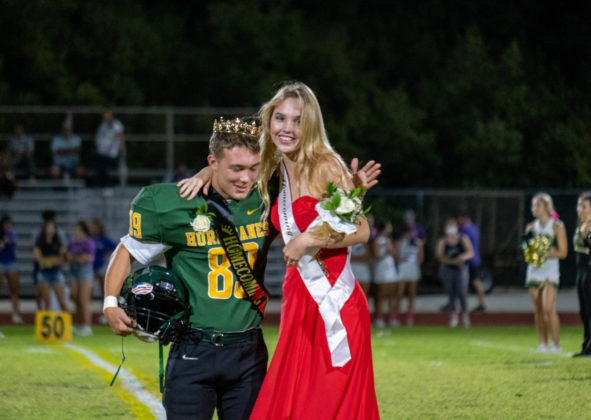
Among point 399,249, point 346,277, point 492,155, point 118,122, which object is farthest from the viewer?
point 492,155

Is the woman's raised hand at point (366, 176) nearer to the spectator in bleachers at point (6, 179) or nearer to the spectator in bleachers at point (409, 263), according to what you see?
the spectator in bleachers at point (409, 263)

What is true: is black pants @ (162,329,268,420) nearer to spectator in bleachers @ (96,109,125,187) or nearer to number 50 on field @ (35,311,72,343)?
number 50 on field @ (35,311,72,343)

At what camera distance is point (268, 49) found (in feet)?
116

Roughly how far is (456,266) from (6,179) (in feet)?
36.4

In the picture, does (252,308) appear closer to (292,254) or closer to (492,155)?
(292,254)

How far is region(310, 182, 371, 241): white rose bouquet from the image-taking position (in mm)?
4785

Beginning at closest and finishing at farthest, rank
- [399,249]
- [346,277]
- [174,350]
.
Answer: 1. [174,350]
2. [346,277]
3. [399,249]

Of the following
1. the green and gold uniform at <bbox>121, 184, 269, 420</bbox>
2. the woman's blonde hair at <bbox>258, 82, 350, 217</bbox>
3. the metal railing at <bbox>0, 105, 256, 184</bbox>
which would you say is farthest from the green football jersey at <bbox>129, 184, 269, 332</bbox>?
the metal railing at <bbox>0, 105, 256, 184</bbox>

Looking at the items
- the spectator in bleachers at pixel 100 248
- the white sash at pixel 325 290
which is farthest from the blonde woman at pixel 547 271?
the white sash at pixel 325 290

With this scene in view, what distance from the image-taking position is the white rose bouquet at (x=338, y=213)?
479 centimetres

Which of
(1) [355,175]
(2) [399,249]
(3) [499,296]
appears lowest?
(3) [499,296]

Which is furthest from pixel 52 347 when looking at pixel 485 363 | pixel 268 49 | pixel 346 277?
pixel 268 49

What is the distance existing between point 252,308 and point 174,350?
401 mm

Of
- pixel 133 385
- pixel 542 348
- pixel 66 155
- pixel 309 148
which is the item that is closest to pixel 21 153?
pixel 66 155
